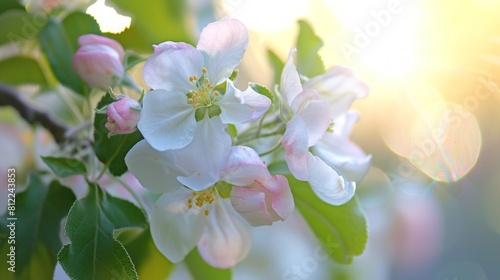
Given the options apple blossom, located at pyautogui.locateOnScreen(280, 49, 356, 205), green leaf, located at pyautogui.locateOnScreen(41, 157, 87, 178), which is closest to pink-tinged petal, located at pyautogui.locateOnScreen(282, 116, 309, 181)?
apple blossom, located at pyautogui.locateOnScreen(280, 49, 356, 205)

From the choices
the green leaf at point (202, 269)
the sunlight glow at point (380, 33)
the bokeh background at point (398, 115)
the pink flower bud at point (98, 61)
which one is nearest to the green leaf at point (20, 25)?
the bokeh background at point (398, 115)

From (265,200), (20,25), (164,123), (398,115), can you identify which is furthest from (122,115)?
(398,115)

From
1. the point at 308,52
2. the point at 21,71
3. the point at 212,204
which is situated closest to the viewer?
the point at 212,204

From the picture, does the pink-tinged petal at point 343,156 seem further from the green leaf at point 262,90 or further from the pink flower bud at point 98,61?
Result: the pink flower bud at point 98,61

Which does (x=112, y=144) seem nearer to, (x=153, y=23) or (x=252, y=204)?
(x=252, y=204)

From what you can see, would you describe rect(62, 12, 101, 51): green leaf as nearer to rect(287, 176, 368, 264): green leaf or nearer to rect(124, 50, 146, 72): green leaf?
rect(124, 50, 146, 72): green leaf
